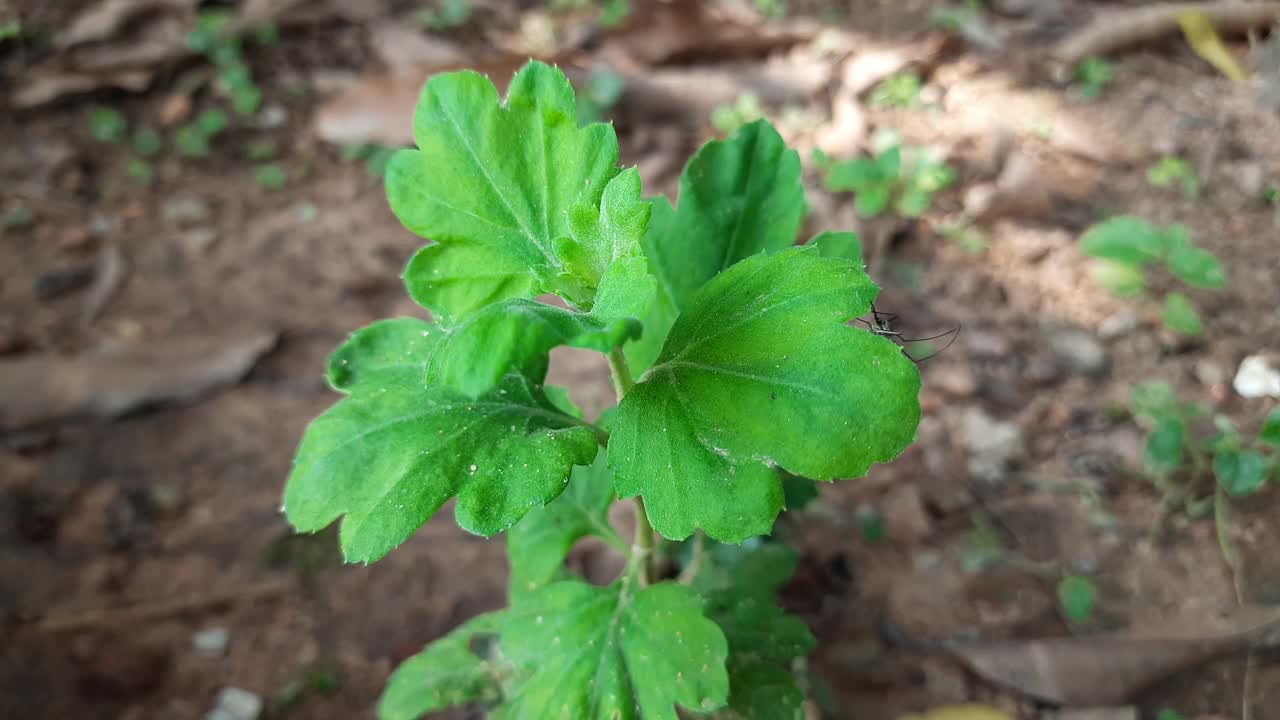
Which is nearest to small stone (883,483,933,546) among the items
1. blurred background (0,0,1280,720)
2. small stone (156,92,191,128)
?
blurred background (0,0,1280,720)

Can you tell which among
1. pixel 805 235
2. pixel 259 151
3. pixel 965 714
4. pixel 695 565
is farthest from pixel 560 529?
pixel 259 151

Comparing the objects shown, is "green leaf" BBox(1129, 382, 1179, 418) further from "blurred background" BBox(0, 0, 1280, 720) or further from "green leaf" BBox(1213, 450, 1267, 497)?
"green leaf" BBox(1213, 450, 1267, 497)

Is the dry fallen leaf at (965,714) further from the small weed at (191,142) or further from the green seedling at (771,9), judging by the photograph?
the small weed at (191,142)

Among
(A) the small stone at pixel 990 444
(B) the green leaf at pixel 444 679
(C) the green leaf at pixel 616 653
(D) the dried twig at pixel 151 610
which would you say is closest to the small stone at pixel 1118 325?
(A) the small stone at pixel 990 444

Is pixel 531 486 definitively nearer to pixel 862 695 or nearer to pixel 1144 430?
pixel 862 695

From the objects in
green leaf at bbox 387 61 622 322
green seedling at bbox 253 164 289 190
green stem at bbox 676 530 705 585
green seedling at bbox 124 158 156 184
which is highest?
green leaf at bbox 387 61 622 322

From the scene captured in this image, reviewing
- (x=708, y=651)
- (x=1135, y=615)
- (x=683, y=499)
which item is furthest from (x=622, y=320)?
(x=1135, y=615)
